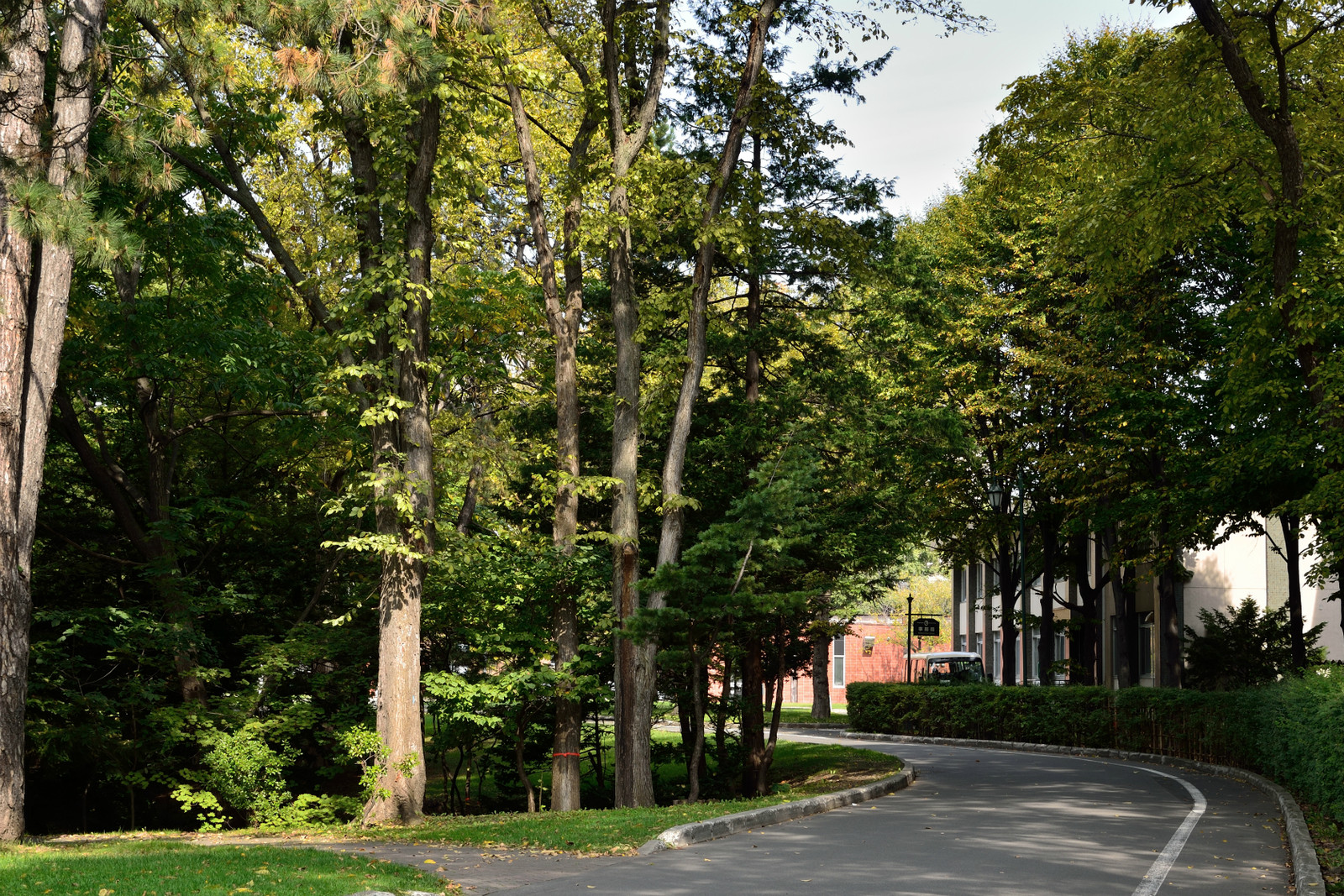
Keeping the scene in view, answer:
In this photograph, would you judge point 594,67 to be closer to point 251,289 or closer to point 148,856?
point 251,289

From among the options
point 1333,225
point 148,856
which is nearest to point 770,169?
point 1333,225

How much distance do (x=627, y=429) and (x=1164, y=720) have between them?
1433 centimetres

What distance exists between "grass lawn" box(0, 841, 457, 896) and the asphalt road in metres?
1.04

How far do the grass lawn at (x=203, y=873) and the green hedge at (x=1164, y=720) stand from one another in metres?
9.75

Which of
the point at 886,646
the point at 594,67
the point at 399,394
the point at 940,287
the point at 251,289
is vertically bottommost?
the point at 886,646

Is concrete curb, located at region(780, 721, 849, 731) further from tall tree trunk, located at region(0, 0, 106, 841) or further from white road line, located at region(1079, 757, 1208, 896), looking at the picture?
Result: tall tree trunk, located at region(0, 0, 106, 841)

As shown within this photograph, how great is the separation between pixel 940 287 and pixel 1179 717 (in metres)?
11.1

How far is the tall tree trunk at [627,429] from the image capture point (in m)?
18.6

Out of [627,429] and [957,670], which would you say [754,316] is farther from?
[957,670]

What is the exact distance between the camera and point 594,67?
20.2m

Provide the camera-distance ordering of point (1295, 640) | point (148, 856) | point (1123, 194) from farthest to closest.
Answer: point (1295, 640)
point (1123, 194)
point (148, 856)

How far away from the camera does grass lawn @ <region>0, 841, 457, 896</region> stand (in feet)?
28.6

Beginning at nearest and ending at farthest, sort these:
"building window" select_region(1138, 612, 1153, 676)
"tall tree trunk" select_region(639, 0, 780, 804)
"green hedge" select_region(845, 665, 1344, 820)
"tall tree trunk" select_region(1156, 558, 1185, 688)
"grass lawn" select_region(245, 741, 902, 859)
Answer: "grass lawn" select_region(245, 741, 902, 859)
"green hedge" select_region(845, 665, 1344, 820)
"tall tree trunk" select_region(639, 0, 780, 804)
"tall tree trunk" select_region(1156, 558, 1185, 688)
"building window" select_region(1138, 612, 1153, 676)

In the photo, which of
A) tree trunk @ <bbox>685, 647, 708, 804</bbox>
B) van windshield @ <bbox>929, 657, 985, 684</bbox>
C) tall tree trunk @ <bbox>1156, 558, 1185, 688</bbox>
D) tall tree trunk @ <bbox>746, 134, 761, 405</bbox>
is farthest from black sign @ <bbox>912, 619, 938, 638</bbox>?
tree trunk @ <bbox>685, 647, 708, 804</bbox>
